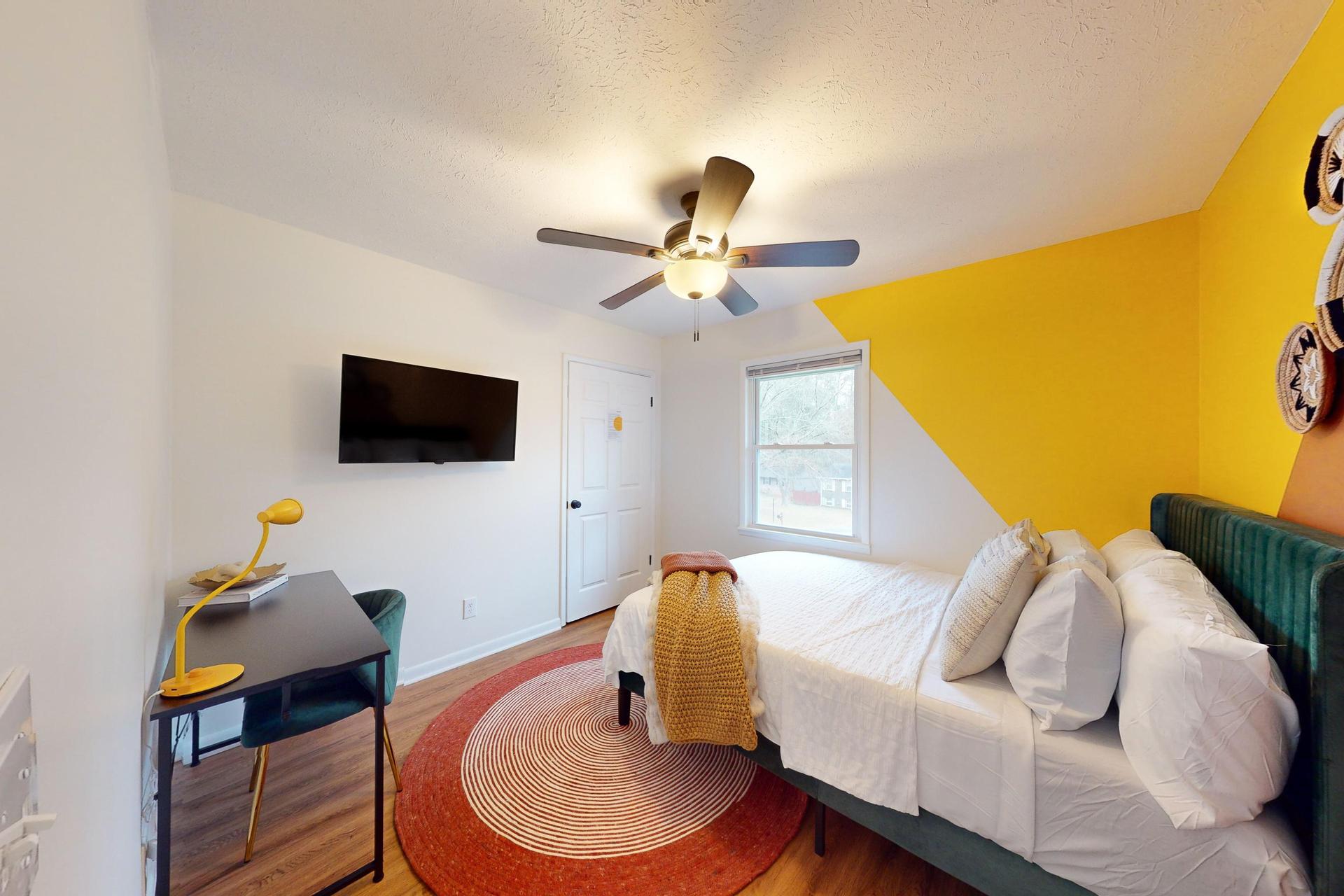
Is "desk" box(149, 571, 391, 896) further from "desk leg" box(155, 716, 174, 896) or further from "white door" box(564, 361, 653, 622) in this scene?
"white door" box(564, 361, 653, 622)

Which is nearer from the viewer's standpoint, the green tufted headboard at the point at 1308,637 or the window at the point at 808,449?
the green tufted headboard at the point at 1308,637

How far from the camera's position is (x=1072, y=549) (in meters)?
1.62

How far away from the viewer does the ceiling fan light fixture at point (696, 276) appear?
1.85m

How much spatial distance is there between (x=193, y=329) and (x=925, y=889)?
362 cm

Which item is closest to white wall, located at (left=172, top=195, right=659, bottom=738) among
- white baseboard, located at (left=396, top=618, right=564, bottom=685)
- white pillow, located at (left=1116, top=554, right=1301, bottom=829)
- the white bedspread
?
white baseboard, located at (left=396, top=618, right=564, bottom=685)

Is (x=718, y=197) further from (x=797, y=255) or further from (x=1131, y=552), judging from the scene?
(x=1131, y=552)

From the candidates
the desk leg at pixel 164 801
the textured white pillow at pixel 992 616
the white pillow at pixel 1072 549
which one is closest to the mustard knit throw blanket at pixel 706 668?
the textured white pillow at pixel 992 616

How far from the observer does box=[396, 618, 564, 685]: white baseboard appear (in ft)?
8.78

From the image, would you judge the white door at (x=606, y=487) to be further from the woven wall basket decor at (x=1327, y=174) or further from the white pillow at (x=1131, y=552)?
the woven wall basket decor at (x=1327, y=174)

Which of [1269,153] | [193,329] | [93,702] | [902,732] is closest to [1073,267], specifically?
[1269,153]

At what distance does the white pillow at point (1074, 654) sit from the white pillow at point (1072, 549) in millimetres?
264

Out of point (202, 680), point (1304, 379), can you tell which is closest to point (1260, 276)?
point (1304, 379)

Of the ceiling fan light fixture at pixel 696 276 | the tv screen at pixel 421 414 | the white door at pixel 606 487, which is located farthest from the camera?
the white door at pixel 606 487

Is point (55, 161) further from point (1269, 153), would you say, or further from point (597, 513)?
point (597, 513)
